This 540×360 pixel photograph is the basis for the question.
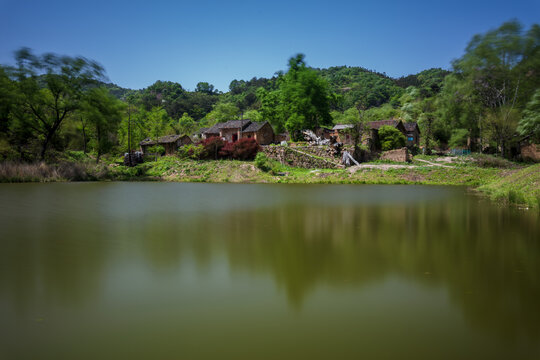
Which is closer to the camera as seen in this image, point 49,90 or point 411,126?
point 49,90

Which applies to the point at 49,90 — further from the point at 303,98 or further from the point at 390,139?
the point at 390,139

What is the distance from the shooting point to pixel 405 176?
82.8 ft

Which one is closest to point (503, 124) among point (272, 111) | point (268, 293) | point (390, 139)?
point (390, 139)

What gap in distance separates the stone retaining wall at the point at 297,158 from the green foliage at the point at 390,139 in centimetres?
1265

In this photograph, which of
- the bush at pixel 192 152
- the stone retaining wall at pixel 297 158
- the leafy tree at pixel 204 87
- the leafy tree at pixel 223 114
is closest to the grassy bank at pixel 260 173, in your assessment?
the stone retaining wall at pixel 297 158

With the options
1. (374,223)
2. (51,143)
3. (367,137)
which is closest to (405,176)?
(367,137)

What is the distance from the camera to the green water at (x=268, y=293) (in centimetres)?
244

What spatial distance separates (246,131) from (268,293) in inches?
1762

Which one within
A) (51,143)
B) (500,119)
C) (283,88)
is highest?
(283,88)

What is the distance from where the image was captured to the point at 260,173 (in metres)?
28.7

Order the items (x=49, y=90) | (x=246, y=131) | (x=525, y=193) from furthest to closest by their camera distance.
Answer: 1. (x=246, y=131)
2. (x=49, y=90)
3. (x=525, y=193)

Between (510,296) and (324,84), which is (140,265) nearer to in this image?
(510,296)

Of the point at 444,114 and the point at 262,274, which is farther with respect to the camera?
the point at 444,114

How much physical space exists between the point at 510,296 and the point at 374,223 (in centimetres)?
445
